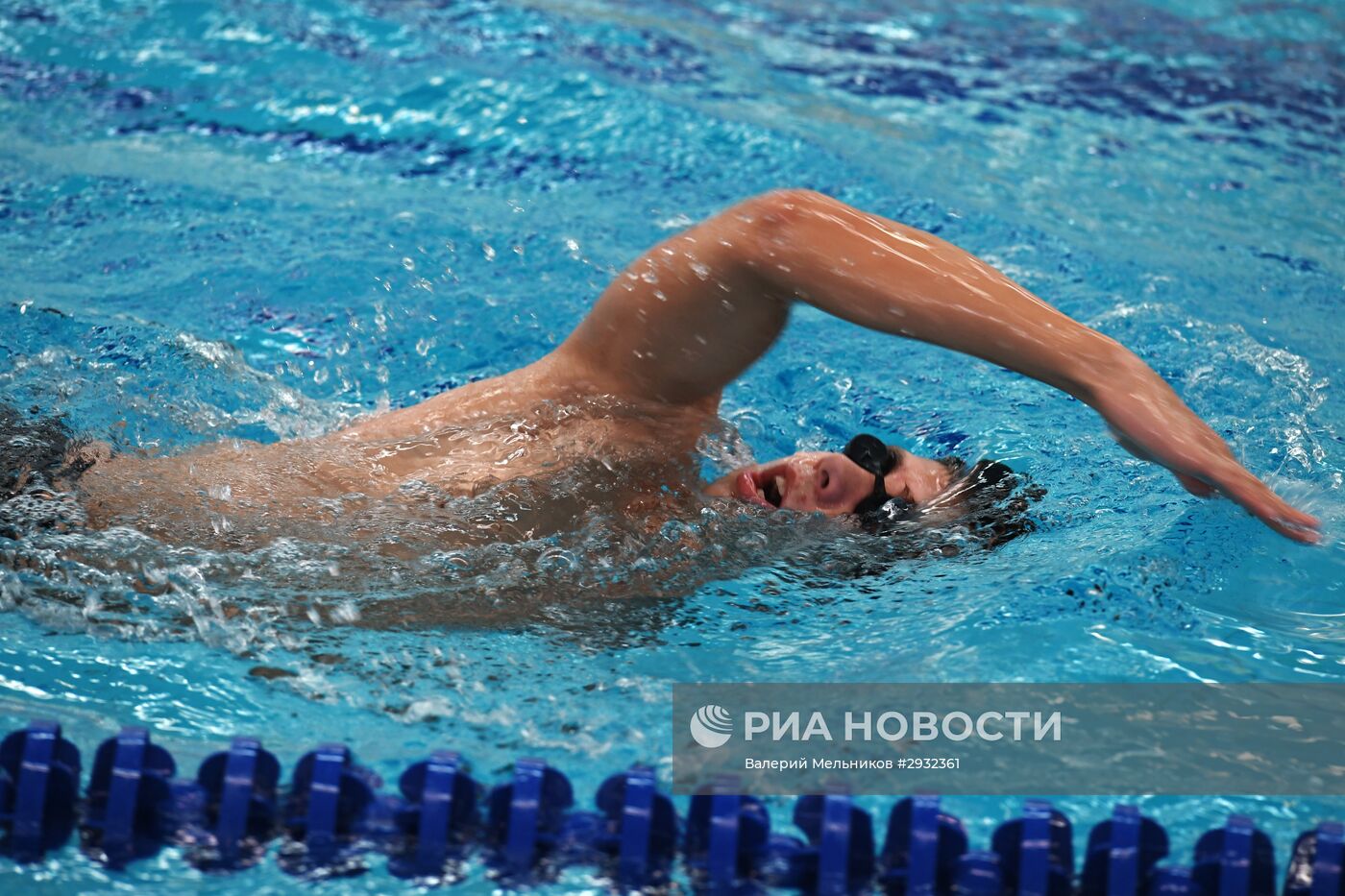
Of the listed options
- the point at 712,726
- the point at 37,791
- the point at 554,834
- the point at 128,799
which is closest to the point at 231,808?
the point at 128,799

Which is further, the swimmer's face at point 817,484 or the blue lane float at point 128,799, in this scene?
the swimmer's face at point 817,484

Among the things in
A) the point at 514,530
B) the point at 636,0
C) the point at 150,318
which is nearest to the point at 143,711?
the point at 514,530

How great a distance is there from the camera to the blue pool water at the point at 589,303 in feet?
6.73

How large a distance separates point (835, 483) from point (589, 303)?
1607 mm

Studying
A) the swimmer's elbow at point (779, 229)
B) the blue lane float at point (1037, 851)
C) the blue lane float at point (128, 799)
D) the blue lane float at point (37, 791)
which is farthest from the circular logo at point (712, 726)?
the blue lane float at point (37, 791)

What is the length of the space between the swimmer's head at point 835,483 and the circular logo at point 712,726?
20.2 inches

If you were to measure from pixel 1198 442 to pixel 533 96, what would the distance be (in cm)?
404

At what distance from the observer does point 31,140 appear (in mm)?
4582

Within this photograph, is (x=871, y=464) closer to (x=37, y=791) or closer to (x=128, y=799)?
(x=128, y=799)

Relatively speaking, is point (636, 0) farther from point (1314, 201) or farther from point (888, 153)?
point (1314, 201)

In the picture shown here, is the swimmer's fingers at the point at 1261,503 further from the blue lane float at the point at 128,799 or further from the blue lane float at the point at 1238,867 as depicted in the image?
the blue lane float at the point at 128,799

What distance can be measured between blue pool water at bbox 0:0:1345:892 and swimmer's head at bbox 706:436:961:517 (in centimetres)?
7

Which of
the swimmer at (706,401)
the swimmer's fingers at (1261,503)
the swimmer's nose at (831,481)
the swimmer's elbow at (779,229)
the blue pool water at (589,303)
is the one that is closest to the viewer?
the swimmer's fingers at (1261,503)

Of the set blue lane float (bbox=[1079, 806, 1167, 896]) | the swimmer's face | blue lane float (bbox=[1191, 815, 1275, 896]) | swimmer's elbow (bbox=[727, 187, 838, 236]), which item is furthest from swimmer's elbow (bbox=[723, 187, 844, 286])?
blue lane float (bbox=[1191, 815, 1275, 896])
